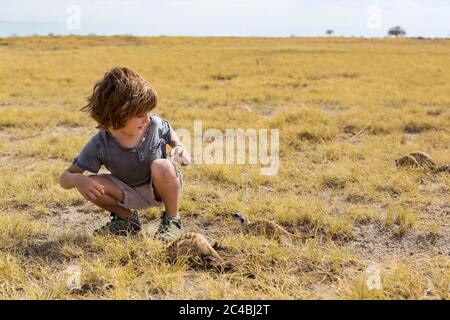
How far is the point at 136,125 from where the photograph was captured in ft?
9.68

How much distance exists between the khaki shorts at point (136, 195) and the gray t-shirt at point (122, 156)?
4cm

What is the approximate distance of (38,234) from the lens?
129 inches

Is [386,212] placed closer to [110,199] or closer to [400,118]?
[110,199]

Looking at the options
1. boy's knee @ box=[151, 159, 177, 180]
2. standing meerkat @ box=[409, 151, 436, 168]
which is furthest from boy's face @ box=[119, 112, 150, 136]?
Answer: standing meerkat @ box=[409, 151, 436, 168]

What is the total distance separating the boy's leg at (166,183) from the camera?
301 cm

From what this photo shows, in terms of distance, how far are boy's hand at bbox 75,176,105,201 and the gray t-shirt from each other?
0.41ft

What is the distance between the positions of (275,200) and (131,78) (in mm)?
1569

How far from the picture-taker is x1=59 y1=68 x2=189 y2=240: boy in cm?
287

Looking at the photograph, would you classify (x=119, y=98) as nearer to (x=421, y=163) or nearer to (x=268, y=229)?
(x=268, y=229)

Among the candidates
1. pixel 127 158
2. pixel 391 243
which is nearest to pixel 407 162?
pixel 391 243

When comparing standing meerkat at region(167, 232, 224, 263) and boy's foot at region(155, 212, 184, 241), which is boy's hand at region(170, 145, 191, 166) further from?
standing meerkat at region(167, 232, 224, 263)

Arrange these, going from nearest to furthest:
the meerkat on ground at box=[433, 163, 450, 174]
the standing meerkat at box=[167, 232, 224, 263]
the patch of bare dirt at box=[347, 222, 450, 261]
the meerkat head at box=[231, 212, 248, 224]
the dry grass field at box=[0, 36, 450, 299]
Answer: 1. the dry grass field at box=[0, 36, 450, 299]
2. the standing meerkat at box=[167, 232, 224, 263]
3. the patch of bare dirt at box=[347, 222, 450, 261]
4. the meerkat head at box=[231, 212, 248, 224]
5. the meerkat on ground at box=[433, 163, 450, 174]

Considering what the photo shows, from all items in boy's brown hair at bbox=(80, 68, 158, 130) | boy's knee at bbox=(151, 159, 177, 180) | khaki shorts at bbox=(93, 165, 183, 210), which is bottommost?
khaki shorts at bbox=(93, 165, 183, 210)

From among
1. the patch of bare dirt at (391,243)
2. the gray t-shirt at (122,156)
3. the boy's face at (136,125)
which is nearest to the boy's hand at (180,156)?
the gray t-shirt at (122,156)
